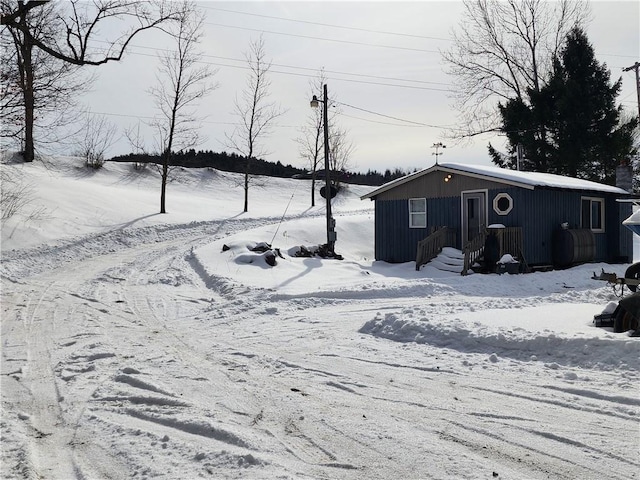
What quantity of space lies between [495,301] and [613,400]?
6278mm

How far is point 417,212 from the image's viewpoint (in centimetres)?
1975

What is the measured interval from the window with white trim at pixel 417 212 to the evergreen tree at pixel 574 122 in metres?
16.6

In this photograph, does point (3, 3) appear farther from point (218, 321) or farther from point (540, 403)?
point (540, 403)

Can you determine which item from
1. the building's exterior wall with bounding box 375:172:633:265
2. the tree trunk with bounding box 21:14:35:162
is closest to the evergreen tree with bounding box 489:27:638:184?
the building's exterior wall with bounding box 375:172:633:265

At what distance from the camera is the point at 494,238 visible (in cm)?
1661

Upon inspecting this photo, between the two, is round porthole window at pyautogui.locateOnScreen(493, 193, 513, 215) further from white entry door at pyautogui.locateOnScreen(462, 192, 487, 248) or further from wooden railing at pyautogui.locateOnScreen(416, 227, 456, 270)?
wooden railing at pyautogui.locateOnScreen(416, 227, 456, 270)

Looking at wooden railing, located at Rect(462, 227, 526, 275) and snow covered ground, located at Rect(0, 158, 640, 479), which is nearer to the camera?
snow covered ground, located at Rect(0, 158, 640, 479)

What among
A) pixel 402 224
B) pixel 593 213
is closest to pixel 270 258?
pixel 402 224

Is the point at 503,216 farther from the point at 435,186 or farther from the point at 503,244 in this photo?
the point at 435,186

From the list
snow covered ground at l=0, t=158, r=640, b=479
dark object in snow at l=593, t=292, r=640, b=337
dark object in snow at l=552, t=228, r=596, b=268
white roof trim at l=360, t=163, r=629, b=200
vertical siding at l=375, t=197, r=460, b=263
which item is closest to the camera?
snow covered ground at l=0, t=158, r=640, b=479

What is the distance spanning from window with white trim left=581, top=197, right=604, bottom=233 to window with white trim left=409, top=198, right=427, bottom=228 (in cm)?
595

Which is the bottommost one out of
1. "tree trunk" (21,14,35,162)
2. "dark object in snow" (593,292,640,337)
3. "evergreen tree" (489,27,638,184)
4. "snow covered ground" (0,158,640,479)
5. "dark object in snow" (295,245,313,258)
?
"snow covered ground" (0,158,640,479)

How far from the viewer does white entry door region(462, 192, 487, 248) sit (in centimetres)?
1814

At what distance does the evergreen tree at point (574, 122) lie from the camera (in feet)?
103
